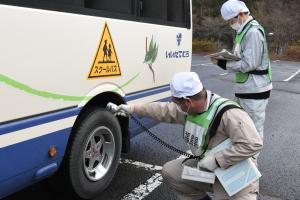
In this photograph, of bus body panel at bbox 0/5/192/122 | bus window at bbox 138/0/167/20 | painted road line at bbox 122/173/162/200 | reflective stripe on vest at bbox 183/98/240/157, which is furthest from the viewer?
bus window at bbox 138/0/167/20

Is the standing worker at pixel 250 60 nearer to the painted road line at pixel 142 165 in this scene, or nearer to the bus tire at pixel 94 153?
the painted road line at pixel 142 165

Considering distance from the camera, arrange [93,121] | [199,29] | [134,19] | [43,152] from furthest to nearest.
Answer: [199,29] < [134,19] < [93,121] < [43,152]

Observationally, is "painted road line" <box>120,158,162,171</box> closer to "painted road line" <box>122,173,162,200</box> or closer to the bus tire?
"painted road line" <box>122,173,162,200</box>

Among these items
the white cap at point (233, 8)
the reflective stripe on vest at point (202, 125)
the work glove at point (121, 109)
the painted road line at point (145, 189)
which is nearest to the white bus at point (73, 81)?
the work glove at point (121, 109)

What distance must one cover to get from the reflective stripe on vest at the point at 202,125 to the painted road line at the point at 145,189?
118 cm

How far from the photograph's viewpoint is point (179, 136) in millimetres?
6512

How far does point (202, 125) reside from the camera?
119 inches

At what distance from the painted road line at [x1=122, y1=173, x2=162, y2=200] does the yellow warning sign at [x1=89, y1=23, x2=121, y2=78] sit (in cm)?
118

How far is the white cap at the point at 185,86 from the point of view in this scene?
9.47ft

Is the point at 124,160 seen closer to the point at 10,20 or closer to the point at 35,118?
the point at 35,118

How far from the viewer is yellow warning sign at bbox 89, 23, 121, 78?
11.8 ft

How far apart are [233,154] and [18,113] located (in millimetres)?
1447

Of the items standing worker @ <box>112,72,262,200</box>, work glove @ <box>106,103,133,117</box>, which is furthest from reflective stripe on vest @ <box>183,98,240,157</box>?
work glove @ <box>106,103,133,117</box>

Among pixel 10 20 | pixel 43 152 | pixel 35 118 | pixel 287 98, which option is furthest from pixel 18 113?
pixel 287 98
